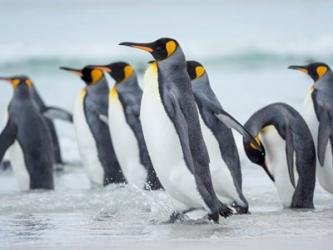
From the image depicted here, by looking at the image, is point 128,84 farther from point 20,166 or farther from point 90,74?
point 20,166

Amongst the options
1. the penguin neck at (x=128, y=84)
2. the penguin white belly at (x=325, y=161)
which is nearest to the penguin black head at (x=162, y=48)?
the penguin white belly at (x=325, y=161)

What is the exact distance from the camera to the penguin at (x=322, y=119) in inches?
263

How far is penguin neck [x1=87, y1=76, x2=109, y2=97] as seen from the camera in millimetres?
8594

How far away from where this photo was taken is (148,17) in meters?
57.8

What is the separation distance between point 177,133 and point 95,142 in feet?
10.4

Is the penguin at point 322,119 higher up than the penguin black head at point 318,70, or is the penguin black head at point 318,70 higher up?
the penguin black head at point 318,70

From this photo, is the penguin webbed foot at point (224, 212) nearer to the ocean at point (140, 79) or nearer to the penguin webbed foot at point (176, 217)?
the ocean at point (140, 79)

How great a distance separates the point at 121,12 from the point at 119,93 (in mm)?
56422

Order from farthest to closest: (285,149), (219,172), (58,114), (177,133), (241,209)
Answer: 1. (58,114)
2. (285,149)
3. (219,172)
4. (241,209)
5. (177,133)

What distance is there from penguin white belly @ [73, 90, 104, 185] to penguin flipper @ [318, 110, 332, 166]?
2.40 m

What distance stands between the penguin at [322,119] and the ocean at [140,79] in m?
0.26

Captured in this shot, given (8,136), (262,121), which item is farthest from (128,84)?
(262,121)

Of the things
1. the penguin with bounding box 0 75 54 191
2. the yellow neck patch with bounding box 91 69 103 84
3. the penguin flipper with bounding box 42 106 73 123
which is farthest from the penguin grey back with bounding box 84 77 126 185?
the penguin flipper with bounding box 42 106 73 123

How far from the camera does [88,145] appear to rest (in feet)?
27.8
